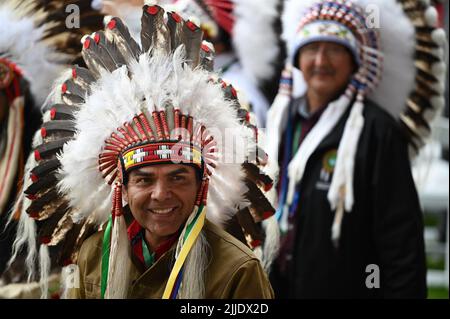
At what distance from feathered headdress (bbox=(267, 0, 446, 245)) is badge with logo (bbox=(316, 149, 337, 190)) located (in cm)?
5

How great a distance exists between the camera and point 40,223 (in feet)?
9.10

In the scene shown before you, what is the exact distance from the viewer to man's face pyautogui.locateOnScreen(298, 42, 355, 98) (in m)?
3.92

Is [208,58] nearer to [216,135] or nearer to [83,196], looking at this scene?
[216,135]

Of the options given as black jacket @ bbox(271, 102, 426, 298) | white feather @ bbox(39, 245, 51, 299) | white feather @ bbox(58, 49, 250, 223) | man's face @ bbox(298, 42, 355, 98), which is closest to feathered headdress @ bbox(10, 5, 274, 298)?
white feather @ bbox(58, 49, 250, 223)

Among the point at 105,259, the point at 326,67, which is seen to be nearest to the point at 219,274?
the point at 105,259

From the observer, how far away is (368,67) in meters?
4.01

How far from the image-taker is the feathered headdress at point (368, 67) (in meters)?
3.88

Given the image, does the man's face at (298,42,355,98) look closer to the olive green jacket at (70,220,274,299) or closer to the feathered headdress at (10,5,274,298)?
the feathered headdress at (10,5,274,298)

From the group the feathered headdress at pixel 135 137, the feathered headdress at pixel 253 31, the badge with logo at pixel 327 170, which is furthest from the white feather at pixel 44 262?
the feathered headdress at pixel 253 31

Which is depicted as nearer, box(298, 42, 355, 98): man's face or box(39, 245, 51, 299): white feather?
box(39, 245, 51, 299): white feather

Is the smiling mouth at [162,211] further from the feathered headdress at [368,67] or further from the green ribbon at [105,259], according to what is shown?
the feathered headdress at [368,67]

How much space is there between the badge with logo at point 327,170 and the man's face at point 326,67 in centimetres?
32

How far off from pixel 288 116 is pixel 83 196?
70.2 inches

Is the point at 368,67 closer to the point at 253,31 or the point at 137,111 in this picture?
the point at 253,31
